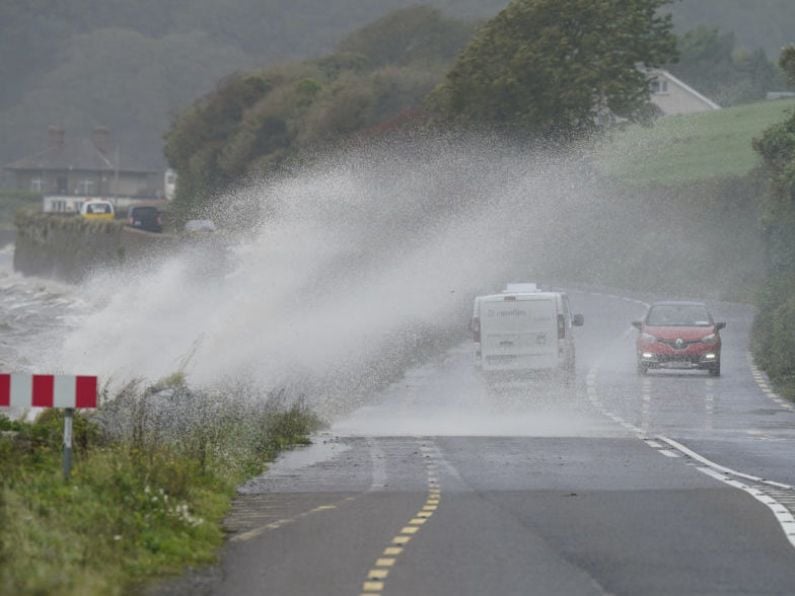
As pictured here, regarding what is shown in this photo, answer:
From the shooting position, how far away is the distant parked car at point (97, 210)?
111 meters

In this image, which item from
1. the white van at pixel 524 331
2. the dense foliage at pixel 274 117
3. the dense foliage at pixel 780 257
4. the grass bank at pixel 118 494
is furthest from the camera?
the dense foliage at pixel 274 117

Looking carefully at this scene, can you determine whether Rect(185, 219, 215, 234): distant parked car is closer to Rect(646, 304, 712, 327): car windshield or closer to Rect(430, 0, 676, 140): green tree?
Rect(430, 0, 676, 140): green tree

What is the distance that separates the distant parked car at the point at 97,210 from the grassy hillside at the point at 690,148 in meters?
30.5

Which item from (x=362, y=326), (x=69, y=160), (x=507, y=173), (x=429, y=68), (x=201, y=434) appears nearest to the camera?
(x=201, y=434)

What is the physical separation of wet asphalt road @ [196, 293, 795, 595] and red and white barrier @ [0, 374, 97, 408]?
1.66m

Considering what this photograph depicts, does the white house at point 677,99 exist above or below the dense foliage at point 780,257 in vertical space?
above

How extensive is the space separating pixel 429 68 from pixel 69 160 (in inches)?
3227

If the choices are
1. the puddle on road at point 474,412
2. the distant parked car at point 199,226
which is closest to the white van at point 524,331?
the puddle on road at point 474,412

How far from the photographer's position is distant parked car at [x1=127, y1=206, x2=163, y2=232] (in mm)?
97688

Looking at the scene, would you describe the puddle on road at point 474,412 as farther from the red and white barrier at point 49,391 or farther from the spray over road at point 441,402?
the red and white barrier at point 49,391

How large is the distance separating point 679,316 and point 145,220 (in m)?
57.1

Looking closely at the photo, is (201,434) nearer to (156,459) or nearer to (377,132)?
(156,459)

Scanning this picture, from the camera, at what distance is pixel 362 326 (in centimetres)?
5262

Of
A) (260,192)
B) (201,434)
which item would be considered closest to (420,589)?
(201,434)
